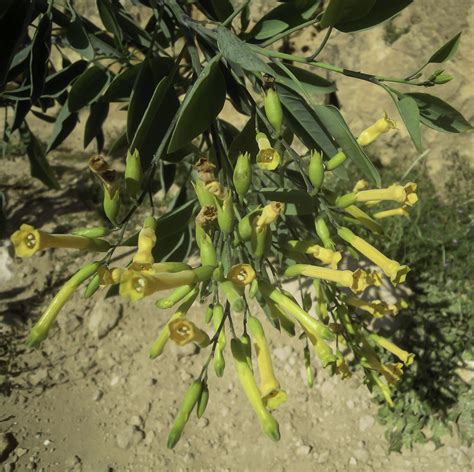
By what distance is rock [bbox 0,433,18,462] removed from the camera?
73.2 inches

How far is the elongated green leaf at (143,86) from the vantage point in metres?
A: 1.20

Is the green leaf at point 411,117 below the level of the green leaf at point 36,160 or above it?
above

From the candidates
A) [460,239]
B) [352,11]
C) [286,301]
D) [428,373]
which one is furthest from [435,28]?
[286,301]

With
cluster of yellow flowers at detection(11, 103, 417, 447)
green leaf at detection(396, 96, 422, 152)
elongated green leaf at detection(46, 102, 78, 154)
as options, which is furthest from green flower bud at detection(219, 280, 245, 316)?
elongated green leaf at detection(46, 102, 78, 154)

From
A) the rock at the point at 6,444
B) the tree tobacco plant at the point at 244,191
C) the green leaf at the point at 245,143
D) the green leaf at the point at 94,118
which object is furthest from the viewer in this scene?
the rock at the point at 6,444

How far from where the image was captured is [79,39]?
52.1 inches

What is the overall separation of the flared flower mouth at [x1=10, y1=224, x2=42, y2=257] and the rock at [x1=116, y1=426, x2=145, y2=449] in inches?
49.3

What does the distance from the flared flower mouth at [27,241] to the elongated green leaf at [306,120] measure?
24.1 inches

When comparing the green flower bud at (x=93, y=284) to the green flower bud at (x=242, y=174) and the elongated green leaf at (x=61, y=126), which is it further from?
the elongated green leaf at (x=61, y=126)

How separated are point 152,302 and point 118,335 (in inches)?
9.3

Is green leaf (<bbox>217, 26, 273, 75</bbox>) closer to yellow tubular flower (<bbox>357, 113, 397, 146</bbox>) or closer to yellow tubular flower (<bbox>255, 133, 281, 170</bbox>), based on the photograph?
yellow tubular flower (<bbox>255, 133, 281, 170</bbox>)

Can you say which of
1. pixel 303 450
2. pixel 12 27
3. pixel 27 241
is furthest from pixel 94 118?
pixel 303 450

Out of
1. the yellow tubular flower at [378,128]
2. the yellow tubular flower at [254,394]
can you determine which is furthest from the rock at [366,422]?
the yellow tubular flower at [378,128]

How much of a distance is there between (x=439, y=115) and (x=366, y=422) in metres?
1.40
